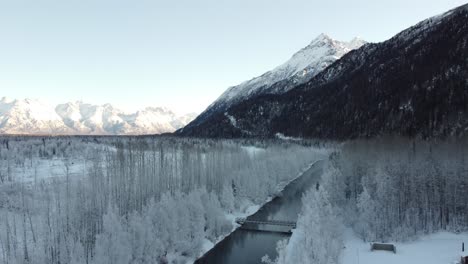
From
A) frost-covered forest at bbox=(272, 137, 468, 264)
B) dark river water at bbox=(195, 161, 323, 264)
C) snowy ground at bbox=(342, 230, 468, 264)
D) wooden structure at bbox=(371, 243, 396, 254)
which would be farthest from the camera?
dark river water at bbox=(195, 161, 323, 264)

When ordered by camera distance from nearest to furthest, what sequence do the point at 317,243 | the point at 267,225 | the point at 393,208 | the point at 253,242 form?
the point at 317,243 → the point at 253,242 → the point at 393,208 → the point at 267,225

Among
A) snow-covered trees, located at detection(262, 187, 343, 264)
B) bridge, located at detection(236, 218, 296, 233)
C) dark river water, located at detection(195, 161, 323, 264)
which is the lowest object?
dark river water, located at detection(195, 161, 323, 264)

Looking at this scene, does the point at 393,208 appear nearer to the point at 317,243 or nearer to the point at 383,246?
the point at 383,246

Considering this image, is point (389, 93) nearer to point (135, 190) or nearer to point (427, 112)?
point (427, 112)

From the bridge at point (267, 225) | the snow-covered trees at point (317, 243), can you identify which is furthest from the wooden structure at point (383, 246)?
the bridge at point (267, 225)

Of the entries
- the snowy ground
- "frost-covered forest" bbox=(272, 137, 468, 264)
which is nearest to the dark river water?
"frost-covered forest" bbox=(272, 137, 468, 264)

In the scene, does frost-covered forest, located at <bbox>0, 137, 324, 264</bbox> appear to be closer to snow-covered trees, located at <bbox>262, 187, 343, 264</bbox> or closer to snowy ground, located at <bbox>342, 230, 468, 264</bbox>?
snow-covered trees, located at <bbox>262, 187, 343, 264</bbox>

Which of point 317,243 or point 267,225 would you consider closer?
point 317,243

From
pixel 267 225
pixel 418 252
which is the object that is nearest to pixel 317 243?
pixel 418 252
